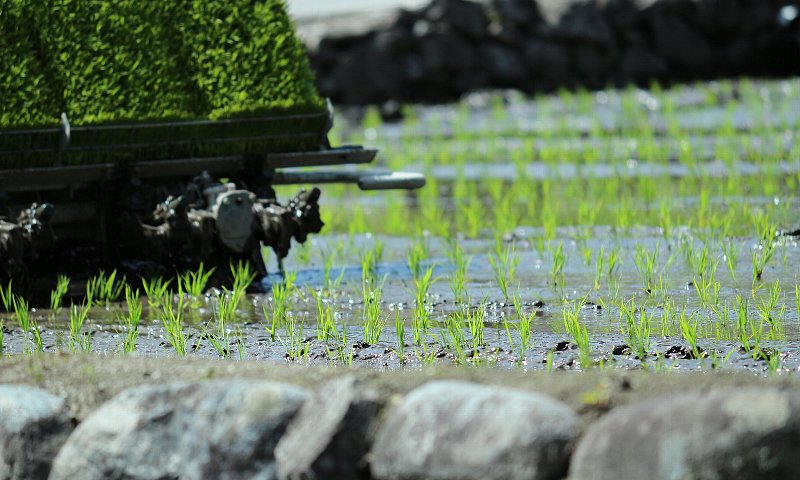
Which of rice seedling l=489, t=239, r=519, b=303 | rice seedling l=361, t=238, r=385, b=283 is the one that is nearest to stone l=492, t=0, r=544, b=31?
rice seedling l=361, t=238, r=385, b=283

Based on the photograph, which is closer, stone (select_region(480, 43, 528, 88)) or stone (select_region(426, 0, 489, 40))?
stone (select_region(426, 0, 489, 40))

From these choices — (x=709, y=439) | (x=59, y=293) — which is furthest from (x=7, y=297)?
(x=709, y=439)

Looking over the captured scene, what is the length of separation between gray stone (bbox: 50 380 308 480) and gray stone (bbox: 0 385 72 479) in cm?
8

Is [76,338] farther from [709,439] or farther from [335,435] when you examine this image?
[709,439]

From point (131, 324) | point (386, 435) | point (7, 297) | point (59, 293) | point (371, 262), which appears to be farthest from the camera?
point (371, 262)

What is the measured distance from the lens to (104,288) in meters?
5.77

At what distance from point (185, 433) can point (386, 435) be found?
505mm

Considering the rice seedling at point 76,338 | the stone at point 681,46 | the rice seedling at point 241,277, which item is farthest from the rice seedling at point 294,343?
the stone at point 681,46

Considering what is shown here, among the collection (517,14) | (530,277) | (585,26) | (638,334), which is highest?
(638,334)

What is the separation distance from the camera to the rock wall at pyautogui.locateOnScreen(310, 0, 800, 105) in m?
14.5

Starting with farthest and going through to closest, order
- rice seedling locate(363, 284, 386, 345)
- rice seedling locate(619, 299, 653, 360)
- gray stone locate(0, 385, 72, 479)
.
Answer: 1. rice seedling locate(363, 284, 386, 345)
2. rice seedling locate(619, 299, 653, 360)
3. gray stone locate(0, 385, 72, 479)

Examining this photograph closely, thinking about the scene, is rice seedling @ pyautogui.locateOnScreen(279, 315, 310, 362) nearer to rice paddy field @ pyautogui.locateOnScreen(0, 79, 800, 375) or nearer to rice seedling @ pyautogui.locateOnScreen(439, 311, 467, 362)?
rice paddy field @ pyautogui.locateOnScreen(0, 79, 800, 375)

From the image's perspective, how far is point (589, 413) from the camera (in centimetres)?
288

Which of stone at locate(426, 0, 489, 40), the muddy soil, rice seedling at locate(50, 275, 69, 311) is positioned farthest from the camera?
stone at locate(426, 0, 489, 40)
